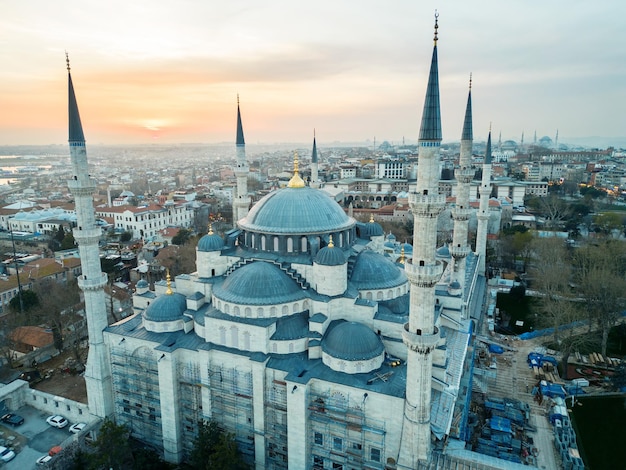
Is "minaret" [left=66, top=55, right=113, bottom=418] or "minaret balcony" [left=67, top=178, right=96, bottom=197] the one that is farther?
"minaret" [left=66, top=55, right=113, bottom=418]

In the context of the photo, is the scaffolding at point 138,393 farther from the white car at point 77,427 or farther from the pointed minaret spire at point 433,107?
the pointed minaret spire at point 433,107

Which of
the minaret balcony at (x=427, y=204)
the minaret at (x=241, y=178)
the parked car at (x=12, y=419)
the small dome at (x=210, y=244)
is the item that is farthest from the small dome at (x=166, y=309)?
the minaret balcony at (x=427, y=204)

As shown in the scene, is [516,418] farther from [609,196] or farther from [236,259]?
[609,196]

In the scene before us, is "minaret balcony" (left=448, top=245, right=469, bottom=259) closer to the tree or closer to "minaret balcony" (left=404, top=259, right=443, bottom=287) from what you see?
"minaret balcony" (left=404, top=259, right=443, bottom=287)

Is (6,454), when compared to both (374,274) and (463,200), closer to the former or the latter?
(374,274)

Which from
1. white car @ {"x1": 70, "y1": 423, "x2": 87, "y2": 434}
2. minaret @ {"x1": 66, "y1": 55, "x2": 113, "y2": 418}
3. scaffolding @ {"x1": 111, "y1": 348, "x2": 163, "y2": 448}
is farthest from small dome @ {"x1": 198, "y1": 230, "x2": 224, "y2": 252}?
white car @ {"x1": 70, "y1": 423, "x2": 87, "y2": 434}

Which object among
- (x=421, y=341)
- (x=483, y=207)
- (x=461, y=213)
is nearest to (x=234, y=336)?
(x=421, y=341)

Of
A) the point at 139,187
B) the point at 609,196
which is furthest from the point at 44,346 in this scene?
the point at 139,187
